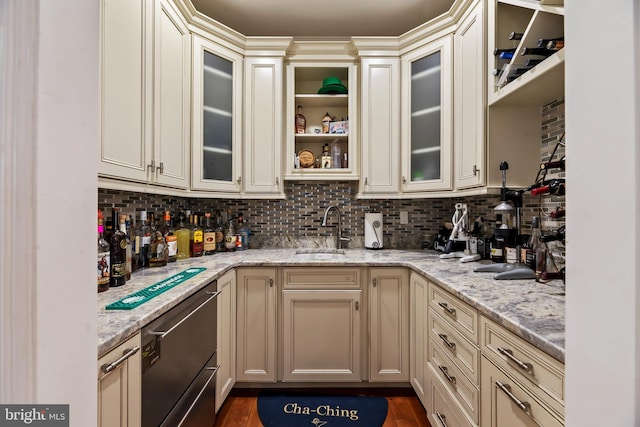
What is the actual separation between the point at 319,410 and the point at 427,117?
6.67 feet

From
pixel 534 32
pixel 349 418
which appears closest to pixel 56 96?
pixel 534 32

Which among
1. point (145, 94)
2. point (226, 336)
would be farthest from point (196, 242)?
point (145, 94)

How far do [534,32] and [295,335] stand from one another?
80.0 inches

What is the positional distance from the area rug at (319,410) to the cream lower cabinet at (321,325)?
12 centimetres

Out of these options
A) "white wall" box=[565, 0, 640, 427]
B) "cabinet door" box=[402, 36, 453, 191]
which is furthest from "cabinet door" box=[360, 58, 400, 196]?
"white wall" box=[565, 0, 640, 427]

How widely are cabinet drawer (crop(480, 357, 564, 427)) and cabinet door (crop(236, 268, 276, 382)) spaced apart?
124 centimetres

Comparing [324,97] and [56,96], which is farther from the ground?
[324,97]

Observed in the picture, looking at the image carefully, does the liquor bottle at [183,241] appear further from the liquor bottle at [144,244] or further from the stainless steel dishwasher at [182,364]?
the stainless steel dishwasher at [182,364]

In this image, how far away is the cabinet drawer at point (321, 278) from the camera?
1896 mm

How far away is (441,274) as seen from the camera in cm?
149

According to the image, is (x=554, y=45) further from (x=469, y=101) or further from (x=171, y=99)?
(x=171, y=99)

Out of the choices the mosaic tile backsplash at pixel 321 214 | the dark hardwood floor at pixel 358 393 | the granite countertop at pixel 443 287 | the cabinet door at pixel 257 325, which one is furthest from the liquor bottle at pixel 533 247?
the cabinet door at pixel 257 325

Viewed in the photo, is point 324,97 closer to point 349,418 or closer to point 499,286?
point 499,286

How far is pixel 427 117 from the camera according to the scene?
6.73 ft
